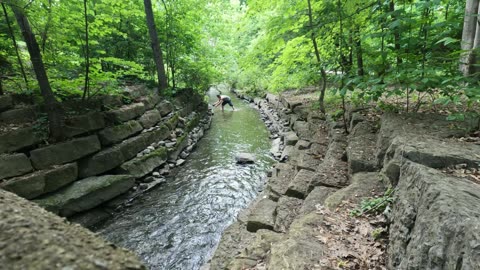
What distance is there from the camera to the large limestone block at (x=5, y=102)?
16.4 feet

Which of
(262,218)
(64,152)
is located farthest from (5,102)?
(262,218)

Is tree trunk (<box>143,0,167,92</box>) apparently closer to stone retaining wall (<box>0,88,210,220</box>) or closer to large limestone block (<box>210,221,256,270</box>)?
stone retaining wall (<box>0,88,210,220</box>)

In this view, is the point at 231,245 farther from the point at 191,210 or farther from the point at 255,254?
the point at 191,210

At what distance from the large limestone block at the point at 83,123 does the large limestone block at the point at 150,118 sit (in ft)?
4.95

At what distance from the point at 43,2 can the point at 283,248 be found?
6.81m

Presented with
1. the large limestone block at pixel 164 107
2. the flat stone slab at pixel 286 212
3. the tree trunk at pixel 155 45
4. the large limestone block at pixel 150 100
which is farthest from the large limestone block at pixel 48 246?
the tree trunk at pixel 155 45

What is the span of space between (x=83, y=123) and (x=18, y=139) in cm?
128

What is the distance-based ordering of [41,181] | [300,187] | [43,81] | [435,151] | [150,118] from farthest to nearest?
1. [150,118]
2. [43,81]
3. [41,181]
4. [300,187]
5. [435,151]

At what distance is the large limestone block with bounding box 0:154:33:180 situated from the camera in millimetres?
4281

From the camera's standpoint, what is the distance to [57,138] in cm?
523

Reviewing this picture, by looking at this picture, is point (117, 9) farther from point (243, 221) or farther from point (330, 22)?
point (243, 221)

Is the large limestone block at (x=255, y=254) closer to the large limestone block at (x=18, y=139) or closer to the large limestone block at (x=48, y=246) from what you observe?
the large limestone block at (x=48, y=246)

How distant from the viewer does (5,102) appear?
5055 millimetres

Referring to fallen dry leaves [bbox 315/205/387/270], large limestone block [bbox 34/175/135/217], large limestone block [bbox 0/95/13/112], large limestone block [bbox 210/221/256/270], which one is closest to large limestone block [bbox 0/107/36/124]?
large limestone block [bbox 0/95/13/112]
